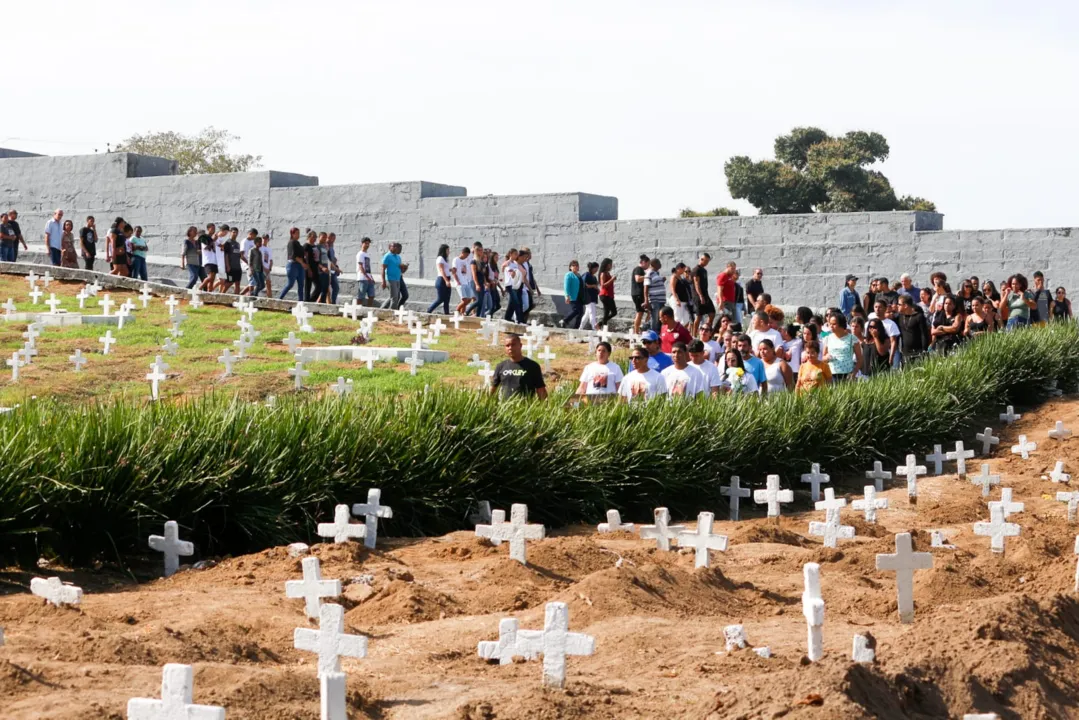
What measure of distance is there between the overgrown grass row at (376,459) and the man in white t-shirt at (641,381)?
637 mm

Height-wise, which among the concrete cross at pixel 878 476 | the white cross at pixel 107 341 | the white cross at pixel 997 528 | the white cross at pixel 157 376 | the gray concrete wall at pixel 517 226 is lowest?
the concrete cross at pixel 878 476

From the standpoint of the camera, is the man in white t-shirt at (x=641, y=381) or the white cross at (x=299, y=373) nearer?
the man in white t-shirt at (x=641, y=381)

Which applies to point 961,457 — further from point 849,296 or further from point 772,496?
point 849,296

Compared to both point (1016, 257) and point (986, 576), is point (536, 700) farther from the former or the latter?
point (1016, 257)

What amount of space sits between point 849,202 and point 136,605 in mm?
41672

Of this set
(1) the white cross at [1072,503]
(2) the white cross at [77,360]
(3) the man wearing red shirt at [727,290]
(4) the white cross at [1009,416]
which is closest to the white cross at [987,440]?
(4) the white cross at [1009,416]

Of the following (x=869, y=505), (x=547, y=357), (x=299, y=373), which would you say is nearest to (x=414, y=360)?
(x=299, y=373)

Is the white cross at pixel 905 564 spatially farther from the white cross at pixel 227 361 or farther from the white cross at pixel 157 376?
the white cross at pixel 227 361

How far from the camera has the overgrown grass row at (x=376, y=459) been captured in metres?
8.75

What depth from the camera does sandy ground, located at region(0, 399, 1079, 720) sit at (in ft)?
17.1

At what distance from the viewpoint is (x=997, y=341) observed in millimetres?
20016

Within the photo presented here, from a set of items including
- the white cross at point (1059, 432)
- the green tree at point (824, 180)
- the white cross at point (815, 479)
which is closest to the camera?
the white cross at point (815, 479)

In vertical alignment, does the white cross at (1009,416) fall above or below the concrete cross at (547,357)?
below

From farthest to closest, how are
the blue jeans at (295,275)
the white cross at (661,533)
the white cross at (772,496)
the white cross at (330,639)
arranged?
the blue jeans at (295,275) → the white cross at (772,496) → the white cross at (661,533) → the white cross at (330,639)
